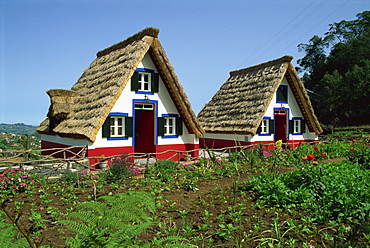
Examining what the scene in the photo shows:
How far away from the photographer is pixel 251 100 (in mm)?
18891

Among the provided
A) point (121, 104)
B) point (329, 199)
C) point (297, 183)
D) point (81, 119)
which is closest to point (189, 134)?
point (121, 104)

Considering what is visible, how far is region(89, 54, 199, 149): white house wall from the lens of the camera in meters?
12.8

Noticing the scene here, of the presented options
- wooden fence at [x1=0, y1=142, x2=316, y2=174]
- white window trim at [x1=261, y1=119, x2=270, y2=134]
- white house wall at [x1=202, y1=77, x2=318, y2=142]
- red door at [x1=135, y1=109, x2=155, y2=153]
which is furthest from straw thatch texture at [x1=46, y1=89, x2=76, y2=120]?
white window trim at [x1=261, y1=119, x2=270, y2=134]

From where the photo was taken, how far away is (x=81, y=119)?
12922mm

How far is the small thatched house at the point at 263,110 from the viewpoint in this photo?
58.4 feet

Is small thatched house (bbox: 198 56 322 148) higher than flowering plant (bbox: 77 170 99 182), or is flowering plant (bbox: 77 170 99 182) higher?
small thatched house (bbox: 198 56 322 148)

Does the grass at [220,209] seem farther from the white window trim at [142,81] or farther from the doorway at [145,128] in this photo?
the white window trim at [142,81]

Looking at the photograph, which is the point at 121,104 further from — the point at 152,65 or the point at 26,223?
the point at 26,223

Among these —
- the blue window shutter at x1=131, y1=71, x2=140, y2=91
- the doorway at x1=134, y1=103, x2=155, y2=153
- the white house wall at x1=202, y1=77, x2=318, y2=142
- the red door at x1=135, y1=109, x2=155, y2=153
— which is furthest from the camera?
the white house wall at x1=202, y1=77, x2=318, y2=142

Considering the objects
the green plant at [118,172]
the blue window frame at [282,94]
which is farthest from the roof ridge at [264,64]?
the green plant at [118,172]

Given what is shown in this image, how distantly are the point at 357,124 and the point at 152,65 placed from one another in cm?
2879

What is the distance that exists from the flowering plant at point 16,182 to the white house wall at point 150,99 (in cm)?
466

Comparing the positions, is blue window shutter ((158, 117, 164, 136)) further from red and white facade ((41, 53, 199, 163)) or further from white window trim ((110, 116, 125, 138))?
white window trim ((110, 116, 125, 138))

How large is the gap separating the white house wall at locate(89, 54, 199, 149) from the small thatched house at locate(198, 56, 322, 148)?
3642mm
